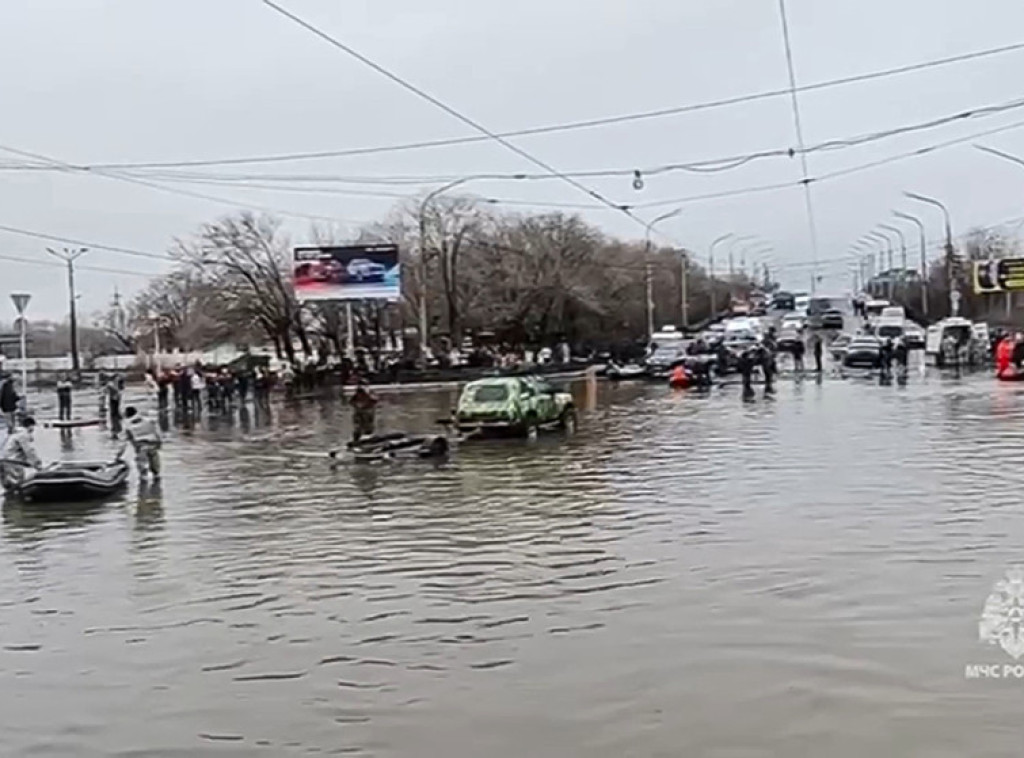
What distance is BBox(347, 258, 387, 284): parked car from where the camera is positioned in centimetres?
6800

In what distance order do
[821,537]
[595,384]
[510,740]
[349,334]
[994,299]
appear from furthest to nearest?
[994,299] → [349,334] → [595,384] → [821,537] → [510,740]

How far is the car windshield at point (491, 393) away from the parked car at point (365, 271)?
35.4 meters

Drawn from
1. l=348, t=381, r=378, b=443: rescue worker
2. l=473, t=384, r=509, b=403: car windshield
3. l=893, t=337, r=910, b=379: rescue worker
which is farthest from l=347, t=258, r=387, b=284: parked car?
l=348, t=381, r=378, b=443: rescue worker

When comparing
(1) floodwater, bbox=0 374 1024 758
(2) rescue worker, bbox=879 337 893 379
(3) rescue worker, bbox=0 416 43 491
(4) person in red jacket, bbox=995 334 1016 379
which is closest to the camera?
(1) floodwater, bbox=0 374 1024 758

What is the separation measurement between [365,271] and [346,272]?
0.88 meters

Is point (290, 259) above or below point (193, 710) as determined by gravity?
above

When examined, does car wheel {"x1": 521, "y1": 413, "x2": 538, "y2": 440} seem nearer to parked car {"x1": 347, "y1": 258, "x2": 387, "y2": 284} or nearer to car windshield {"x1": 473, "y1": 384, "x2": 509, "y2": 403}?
car windshield {"x1": 473, "y1": 384, "x2": 509, "y2": 403}

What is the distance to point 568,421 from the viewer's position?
34625 millimetres

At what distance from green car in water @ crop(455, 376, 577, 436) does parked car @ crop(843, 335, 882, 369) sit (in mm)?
32539

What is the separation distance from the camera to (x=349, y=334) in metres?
76.2

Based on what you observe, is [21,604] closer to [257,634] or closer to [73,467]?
[257,634]

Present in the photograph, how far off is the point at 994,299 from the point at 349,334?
2553 inches

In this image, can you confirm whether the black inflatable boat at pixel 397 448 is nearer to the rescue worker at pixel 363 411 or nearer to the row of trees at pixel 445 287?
the rescue worker at pixel 363 411

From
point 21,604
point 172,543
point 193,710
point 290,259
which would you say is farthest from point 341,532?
point 290,259
